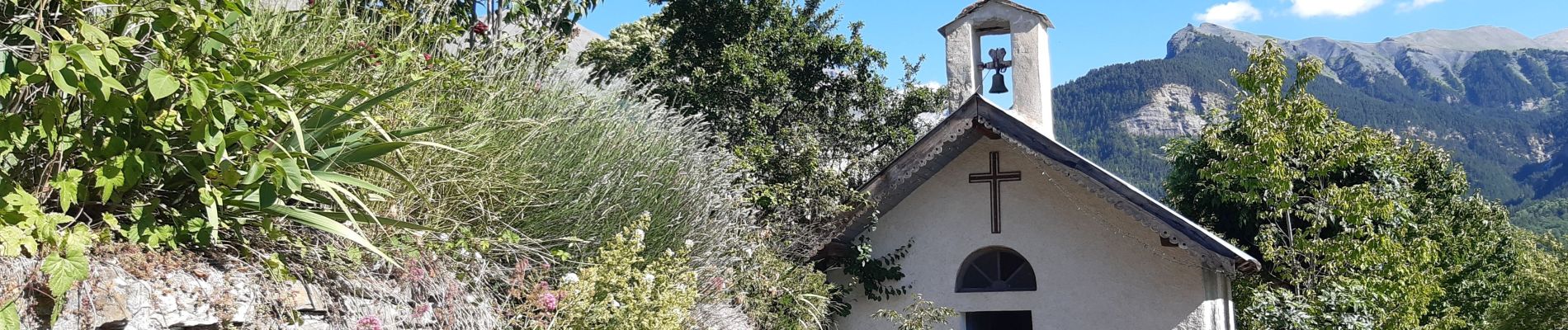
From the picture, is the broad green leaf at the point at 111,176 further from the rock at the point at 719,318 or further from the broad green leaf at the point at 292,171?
the rock at the point at 719,318

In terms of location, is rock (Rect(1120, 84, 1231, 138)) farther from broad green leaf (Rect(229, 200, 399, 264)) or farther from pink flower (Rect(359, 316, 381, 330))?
broad green leaf (Rect(229, 200, 399, 264))

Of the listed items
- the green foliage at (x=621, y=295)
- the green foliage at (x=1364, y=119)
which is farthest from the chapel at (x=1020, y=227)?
the green foliage at (x=1364, y=119)

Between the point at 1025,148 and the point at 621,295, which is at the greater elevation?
the point at 1025,148

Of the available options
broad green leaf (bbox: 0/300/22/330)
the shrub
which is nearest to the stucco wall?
the shrub

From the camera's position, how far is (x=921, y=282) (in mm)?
10625

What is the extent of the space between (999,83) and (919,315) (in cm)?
260

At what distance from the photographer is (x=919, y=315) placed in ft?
32.5

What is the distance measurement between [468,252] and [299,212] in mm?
1309

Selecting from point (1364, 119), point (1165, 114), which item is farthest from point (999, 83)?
point (1364, 119)

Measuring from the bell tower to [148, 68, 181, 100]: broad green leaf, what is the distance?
8.13 metres

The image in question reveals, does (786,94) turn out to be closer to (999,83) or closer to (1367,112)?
(999,83)

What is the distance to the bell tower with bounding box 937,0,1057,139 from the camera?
10.7 meters

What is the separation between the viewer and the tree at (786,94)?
1042cm

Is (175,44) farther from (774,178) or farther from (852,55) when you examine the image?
(852,55)
